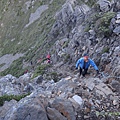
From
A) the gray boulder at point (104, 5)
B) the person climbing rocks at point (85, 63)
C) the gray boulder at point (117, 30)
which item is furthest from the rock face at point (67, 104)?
the gray boulder at point (104, 5)

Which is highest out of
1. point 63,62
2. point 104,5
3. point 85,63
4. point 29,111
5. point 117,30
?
point 29,111

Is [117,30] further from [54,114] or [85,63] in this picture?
[54,114]

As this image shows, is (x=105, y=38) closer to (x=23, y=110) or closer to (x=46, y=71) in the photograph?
(x=46, y=71)

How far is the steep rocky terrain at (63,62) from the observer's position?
10.9 m

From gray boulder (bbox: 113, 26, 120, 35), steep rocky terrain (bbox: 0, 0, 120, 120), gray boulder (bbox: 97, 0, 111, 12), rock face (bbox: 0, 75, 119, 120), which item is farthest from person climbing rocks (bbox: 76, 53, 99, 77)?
gray boulder (bbox: 97, 0, 111, 12)

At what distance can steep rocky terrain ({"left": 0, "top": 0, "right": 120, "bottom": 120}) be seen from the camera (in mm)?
10875

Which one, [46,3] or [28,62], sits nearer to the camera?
[28,62]

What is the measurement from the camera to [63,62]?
26.0 m

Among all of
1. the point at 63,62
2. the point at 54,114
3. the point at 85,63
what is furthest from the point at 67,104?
the point at 63,62

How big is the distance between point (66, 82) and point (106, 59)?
6464 millimetres

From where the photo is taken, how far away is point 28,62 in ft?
128

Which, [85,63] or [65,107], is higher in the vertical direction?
[65,107]

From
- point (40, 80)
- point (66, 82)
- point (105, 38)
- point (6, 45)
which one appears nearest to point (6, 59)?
point (6, 45)

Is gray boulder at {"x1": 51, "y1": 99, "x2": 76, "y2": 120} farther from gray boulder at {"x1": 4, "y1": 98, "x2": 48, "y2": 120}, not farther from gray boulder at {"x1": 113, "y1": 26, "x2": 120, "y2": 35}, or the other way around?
gray boulder at {"x1": 113, "y1": 26, "x2": 120, "y2": 35}
